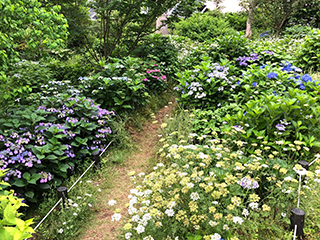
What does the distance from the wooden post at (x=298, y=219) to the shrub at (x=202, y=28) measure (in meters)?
11.2

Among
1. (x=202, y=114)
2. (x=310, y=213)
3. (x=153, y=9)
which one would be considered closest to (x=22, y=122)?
(x=202, y=114)

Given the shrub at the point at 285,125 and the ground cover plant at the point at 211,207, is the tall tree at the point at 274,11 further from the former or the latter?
the ground cover plant at the point at 211,207

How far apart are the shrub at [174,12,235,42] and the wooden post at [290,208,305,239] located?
11214 mm

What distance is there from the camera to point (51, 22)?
12.6 feet

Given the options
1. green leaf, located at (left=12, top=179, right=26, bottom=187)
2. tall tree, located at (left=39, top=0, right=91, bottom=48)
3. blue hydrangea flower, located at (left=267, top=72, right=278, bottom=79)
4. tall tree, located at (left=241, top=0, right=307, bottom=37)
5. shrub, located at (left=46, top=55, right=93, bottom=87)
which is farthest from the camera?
tall tree, located at (left=241, top=0, right=307, bottom=37)

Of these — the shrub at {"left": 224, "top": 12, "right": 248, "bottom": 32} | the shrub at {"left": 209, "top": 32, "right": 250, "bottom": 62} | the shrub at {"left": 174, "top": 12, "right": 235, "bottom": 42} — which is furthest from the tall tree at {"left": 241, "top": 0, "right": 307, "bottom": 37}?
the shrub at {"left": 209, "top": 32, "right": 250, "bottom": 62}

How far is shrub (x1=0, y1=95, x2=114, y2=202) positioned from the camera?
116 inches

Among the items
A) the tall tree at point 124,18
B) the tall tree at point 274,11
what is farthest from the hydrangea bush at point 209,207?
the tall tree at point 274,11

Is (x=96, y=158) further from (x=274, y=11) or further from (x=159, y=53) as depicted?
(x=274, y=11)

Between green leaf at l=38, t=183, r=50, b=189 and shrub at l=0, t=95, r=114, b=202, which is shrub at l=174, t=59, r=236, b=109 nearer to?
shrub at l=0, t=95, r=114, b=202

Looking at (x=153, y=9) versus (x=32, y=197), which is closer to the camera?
(x=32, y=197)

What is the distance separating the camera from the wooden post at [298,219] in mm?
2153

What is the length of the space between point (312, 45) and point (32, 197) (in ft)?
22.4

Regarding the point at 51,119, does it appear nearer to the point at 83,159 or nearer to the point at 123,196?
the point at 83,159
